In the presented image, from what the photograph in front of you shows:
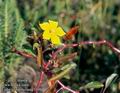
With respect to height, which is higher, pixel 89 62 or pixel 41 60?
pixel 41 60

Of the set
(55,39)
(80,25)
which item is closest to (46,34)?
(55,39)

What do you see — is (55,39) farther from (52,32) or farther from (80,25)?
(80,25)

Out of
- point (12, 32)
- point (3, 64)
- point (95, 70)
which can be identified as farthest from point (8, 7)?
point (95, 70)

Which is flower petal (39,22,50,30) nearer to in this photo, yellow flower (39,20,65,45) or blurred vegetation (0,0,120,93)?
yellow flower (39,20,65,45)

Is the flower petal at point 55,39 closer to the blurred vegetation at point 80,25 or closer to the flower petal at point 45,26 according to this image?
the flower petal at point 45,26

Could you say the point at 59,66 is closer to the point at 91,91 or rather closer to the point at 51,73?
the point at 51,73
